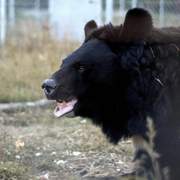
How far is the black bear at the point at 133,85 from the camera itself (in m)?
3.01

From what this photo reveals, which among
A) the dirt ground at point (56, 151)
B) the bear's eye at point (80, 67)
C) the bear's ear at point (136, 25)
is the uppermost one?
the bear's ear at point (136, 25)

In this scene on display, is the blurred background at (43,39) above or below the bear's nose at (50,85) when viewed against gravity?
below

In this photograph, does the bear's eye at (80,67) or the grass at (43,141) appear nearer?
the bear's eye at (80,67)

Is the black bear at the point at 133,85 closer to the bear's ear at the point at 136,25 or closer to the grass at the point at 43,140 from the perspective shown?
the bear's ear at the point at 136,25

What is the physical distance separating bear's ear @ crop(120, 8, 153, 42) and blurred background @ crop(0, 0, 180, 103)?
3.48m

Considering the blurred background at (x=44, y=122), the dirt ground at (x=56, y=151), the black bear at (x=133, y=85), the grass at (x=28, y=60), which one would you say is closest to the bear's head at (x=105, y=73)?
the black bear at (x=133, y=85)

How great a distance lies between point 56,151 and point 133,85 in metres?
1.70

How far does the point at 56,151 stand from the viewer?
174 inches

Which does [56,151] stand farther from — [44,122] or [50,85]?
[50,85]

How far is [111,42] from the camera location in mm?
3217

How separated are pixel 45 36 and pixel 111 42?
6574 millimetres

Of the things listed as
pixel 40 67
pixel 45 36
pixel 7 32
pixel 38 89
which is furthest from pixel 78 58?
pixel 7 32

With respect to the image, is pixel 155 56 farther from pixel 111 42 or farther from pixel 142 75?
pixel 111 42

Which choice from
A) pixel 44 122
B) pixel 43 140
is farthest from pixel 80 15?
pixel 43 140
